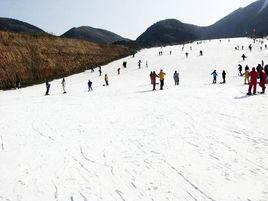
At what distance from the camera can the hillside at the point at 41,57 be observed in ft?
173

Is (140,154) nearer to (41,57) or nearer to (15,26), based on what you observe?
(41,57)

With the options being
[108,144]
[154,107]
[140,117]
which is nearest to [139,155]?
[108,144]

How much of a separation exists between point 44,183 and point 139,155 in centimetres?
252

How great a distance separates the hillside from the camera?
173ft

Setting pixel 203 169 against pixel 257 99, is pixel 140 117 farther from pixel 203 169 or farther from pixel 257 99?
pixel 203 169

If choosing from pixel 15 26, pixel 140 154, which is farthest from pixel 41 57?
pixel 15 26

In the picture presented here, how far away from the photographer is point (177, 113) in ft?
51.3

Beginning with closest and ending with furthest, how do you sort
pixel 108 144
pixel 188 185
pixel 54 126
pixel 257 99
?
pixel 188 185, pixel 108 144, pixel 54 126, pixel 257 99

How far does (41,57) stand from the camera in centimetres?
5938

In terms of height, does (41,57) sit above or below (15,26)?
below

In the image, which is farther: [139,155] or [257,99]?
[257,99]

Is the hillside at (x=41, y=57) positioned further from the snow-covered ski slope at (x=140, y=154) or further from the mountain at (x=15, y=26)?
the mountain at (x=15, y=26)

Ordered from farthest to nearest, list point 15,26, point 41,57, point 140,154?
1. point 15,26
2. point 41,57
3. point 140,154

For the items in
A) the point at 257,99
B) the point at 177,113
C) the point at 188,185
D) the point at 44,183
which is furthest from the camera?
the point at 257,99
